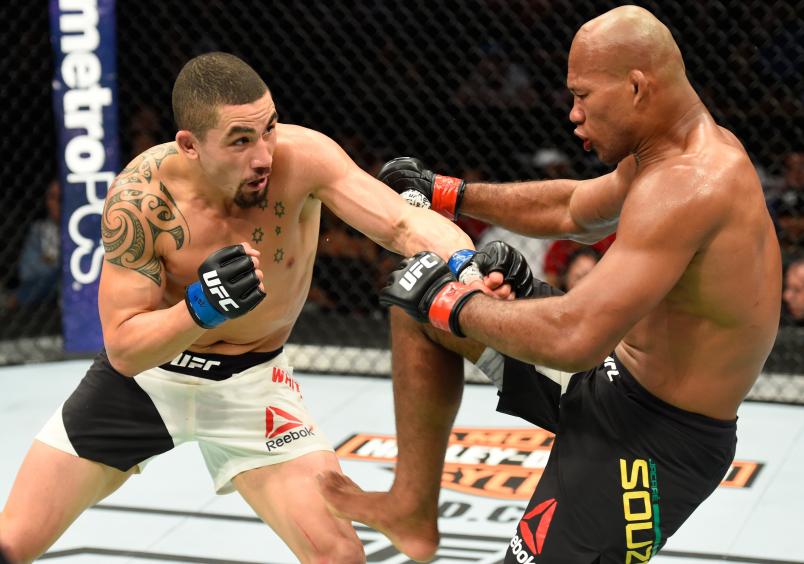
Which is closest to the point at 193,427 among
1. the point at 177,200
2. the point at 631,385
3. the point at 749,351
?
the point at 177,200

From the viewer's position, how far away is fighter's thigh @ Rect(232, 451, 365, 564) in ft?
8.23

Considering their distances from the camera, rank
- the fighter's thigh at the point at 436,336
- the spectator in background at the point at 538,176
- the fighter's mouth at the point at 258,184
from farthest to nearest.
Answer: the spectator in background at the point at 538,176 → the fighter's mouth at the point at 258,184 → the fighter's thigh at the point at 436,336

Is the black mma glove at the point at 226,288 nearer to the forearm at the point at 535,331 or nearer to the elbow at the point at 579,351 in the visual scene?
the forearm at the point at 535,331

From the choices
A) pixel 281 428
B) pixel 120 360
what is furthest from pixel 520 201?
pixel 120 360

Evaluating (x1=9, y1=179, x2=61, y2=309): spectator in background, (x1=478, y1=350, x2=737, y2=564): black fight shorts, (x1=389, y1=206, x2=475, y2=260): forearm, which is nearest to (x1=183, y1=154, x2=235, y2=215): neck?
(x1=389, y1=206, x2=475, y2=260): forearm

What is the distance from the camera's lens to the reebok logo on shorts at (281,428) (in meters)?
2.64

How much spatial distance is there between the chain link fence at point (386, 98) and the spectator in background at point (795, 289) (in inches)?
3.6

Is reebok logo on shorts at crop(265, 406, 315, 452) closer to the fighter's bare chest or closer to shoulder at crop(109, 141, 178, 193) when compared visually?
the fighter's bare chest

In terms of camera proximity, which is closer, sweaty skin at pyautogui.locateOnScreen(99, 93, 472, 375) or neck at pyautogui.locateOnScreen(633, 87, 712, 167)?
neck at pyautogui.locateOnScreen(633, 87, 712, 167)

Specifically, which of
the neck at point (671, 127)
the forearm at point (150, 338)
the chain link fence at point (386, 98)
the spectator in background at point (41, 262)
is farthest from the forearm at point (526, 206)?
the spectator in background at point (41, 262)

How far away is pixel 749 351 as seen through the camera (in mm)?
2197

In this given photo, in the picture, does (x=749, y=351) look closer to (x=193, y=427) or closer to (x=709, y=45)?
(x=193, y=427)

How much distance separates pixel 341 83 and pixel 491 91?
2.09 feet

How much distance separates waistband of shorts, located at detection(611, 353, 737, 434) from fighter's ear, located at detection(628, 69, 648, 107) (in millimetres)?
529
